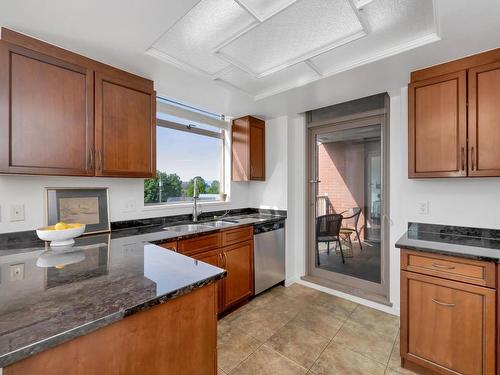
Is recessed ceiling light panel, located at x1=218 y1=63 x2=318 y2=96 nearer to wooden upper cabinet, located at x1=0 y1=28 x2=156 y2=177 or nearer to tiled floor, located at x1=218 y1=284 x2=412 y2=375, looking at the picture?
wooden upper cabinet, located at x1=0 y1=28 x2=156 y2=177

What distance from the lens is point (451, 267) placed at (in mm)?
1562

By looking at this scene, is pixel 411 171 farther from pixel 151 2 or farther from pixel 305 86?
pixel 151 2

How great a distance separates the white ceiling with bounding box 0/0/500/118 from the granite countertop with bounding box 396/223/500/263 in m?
1.36

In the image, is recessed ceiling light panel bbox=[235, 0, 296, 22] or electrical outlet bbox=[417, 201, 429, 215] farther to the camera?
electrical outlet bbox=[417, 201, 429, 215]

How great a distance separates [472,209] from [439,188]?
27cm

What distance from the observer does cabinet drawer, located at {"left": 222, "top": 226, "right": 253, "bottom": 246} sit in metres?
2.43

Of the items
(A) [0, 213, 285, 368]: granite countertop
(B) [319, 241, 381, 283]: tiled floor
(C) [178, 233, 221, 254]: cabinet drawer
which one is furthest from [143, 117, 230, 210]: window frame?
(B) [319, 241, 381, 283]: tiled floor

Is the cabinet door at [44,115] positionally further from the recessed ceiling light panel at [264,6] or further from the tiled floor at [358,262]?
the tiled floor at [358,262]

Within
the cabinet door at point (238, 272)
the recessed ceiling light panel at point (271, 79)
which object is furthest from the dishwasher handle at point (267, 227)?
the recessed ceiling light panel at point (271, 79)

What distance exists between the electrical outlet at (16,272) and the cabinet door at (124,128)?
0.78 m

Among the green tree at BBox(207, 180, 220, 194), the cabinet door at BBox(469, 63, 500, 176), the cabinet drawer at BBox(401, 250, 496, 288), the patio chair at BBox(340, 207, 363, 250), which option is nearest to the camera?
the cabinet drawer at BBox(401, 250, 496, 288)

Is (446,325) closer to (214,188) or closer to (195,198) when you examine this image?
(195,198)

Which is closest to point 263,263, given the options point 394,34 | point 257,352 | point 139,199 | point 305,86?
point 257,352

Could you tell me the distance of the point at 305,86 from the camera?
89.8 inches
